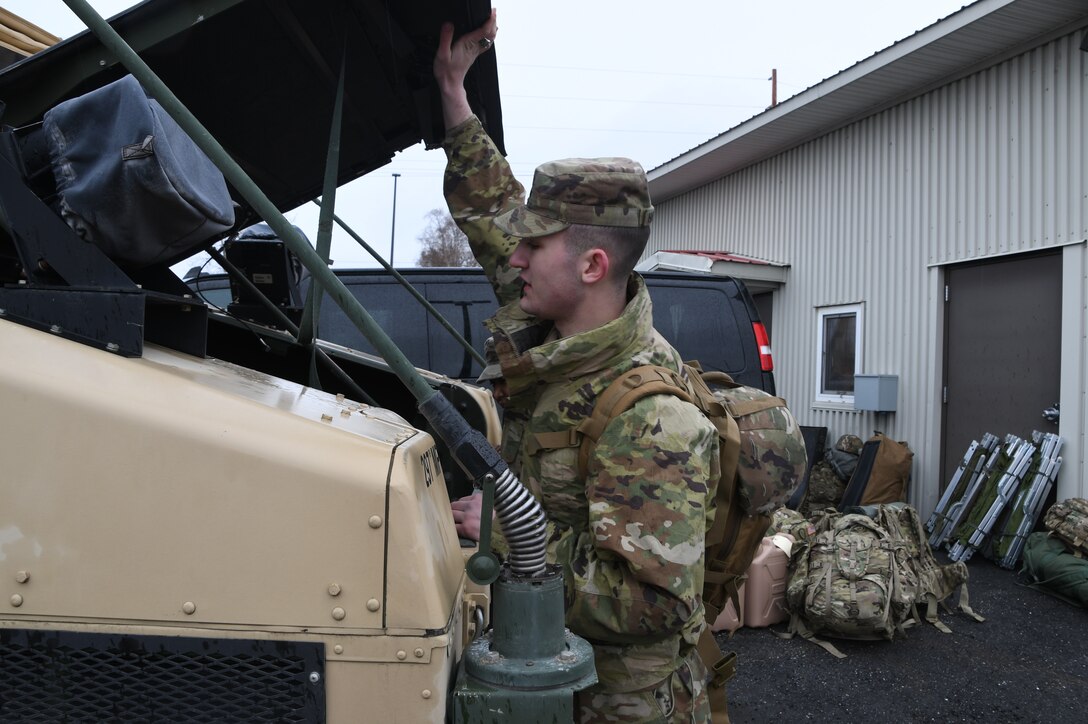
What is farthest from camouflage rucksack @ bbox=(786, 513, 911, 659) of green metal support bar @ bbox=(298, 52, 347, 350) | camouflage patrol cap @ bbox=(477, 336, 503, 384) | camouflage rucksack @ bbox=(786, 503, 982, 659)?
green metal support bar @ bbox=(298, 52, 347, 350)

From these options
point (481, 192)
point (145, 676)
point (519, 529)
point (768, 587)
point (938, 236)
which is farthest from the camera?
point (938, 236)

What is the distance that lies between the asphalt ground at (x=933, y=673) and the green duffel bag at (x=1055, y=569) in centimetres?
14

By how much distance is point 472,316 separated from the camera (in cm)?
546

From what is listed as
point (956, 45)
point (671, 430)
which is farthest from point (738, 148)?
point (671, 430)

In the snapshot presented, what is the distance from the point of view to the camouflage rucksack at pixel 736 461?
65.1 inches

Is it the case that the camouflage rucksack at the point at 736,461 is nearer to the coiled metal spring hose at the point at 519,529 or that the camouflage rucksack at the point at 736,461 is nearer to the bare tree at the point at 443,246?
the coiled metal spring hose at the point at 519,529

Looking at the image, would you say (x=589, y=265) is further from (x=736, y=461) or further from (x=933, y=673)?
(x=933, y=673)

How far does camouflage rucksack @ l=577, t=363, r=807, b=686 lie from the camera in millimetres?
1654

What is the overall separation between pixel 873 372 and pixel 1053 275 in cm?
219

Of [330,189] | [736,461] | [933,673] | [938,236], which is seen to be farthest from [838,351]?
[330,189]

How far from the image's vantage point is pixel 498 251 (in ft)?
7.59

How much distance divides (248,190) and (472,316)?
4.23 meters

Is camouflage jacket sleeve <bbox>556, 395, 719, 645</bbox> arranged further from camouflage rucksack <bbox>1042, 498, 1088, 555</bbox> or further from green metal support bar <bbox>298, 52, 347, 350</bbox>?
camouflage rucksack <bbox>1042, 498, 1088, 555</bbox>

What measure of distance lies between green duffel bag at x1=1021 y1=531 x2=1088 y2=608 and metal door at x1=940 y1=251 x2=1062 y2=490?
1309 millimetres
